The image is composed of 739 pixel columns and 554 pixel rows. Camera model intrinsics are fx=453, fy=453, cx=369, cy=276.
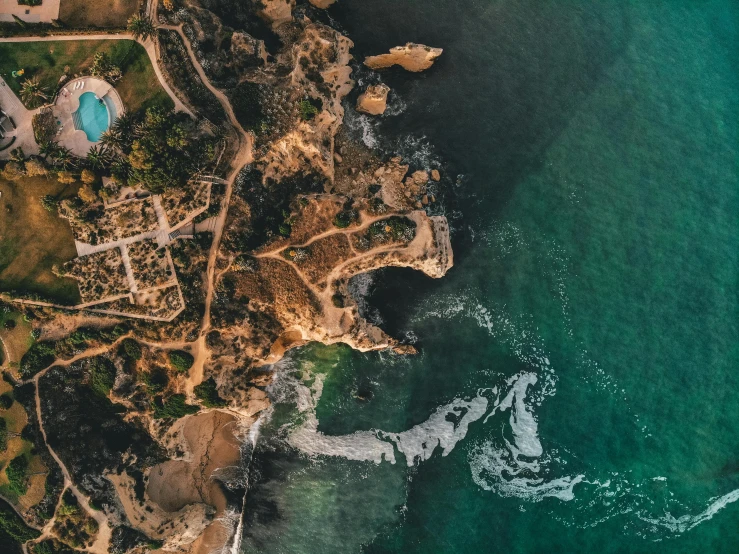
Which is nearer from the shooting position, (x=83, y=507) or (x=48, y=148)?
(x=48, y=148)

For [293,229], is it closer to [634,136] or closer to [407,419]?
[407,419]

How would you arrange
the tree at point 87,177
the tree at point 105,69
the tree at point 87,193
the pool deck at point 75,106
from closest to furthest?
the tree at point 87,177 → the tree at point 87,193 → the tree at point 105,69 → the pool deck at point 75,106

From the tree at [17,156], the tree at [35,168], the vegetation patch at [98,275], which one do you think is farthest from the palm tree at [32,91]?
the vegetation patch at [98,275]

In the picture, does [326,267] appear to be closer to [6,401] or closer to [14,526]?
[6,401]

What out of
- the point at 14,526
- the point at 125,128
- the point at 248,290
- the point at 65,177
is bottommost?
the point at 14,526

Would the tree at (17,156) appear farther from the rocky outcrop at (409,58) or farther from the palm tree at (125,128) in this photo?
the rocky outcrop at (409,58)

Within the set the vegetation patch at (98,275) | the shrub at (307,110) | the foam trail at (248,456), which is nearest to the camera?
the vegetation patch at (98,275)

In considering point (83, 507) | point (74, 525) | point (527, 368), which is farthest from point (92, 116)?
point (527, 368)
